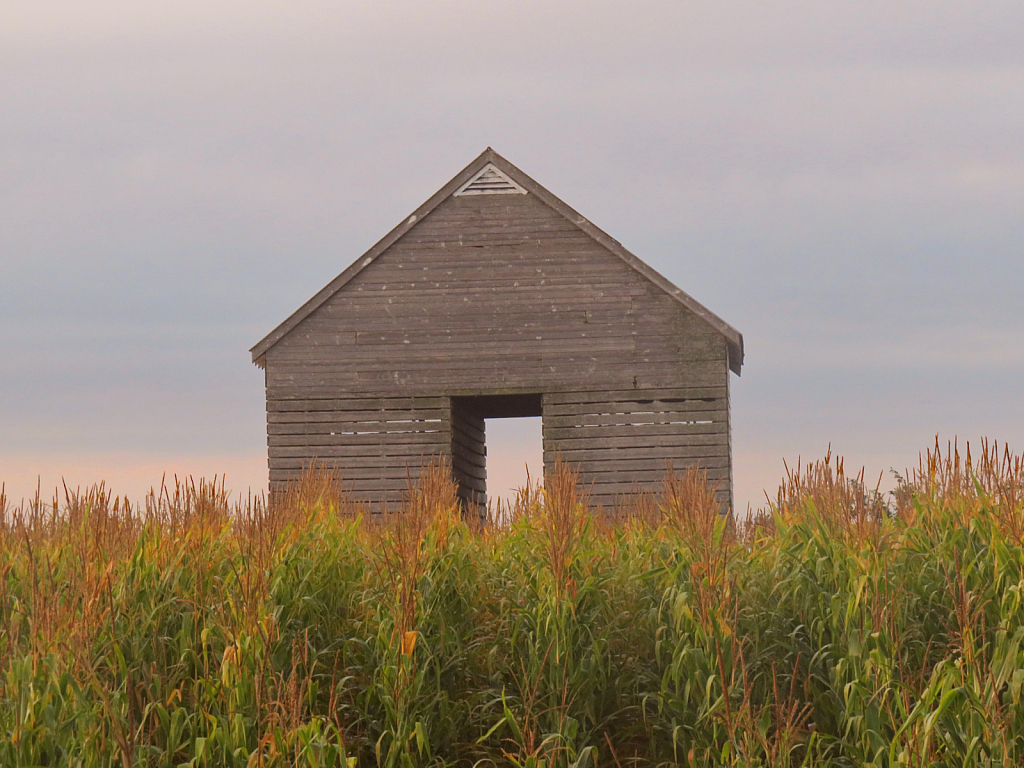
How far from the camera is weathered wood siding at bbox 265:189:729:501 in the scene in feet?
56.2

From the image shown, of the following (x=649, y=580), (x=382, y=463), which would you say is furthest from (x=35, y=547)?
(x=382, y=463)

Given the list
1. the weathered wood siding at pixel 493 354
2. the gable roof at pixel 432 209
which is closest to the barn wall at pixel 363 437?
the weathered wood siding at pixel 493 354

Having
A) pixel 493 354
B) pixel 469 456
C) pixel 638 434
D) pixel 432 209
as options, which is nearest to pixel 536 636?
pixel 638 434

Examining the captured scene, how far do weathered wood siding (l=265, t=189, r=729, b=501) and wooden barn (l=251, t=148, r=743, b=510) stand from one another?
0.08 ft

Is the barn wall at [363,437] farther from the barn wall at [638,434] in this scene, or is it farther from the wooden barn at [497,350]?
the barn wall at [638,434]

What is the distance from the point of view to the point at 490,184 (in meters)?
18.0

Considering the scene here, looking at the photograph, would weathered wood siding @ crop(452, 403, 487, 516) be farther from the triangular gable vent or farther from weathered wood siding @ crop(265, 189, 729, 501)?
the triangular gable vent

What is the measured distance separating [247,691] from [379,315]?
11979mm

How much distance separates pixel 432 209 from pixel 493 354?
2.72 meters

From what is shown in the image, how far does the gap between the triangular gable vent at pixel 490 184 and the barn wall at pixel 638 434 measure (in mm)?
3676

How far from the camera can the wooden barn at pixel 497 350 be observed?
1712cm

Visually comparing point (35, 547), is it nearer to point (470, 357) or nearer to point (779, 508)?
Answer: point (779, 508)

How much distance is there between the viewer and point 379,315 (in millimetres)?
17719

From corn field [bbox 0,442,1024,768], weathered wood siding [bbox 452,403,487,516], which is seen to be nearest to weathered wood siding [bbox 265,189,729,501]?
weathered wood siding [bbox 452,403,487,516]
